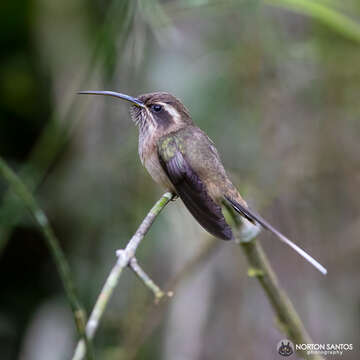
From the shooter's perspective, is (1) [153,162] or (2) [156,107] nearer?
(1) [153,162]

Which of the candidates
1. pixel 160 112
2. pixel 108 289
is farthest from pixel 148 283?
pixel 160 112

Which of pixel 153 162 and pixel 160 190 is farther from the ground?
pixel 153 162

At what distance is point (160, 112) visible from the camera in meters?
3.04

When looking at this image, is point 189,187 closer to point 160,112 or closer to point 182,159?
point 182,159

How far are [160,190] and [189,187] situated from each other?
124 cm

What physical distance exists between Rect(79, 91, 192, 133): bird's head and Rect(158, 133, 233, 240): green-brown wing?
122 millimetres

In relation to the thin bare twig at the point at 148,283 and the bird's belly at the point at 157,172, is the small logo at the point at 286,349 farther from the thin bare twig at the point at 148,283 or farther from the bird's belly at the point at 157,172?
the thin bare twig at the point at 148,283

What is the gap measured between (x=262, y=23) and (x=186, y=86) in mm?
700

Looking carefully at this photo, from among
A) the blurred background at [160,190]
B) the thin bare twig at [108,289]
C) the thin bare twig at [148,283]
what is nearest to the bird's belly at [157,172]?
the blurred background at [160,190]

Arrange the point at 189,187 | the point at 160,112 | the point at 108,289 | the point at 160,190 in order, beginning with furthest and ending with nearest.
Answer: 1. the point at 160,190
2. the point at 160,112
3. the point at 189,187
4. the point at 108,289

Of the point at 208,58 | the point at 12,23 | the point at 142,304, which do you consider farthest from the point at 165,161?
the point at 12,23

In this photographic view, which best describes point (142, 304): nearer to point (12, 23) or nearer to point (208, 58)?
point (208, 58)

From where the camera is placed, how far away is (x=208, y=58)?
13.9 feet

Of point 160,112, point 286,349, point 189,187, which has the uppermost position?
point 160,112
